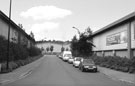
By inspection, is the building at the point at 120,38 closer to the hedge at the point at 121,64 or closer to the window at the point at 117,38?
the window at the point at 117,38

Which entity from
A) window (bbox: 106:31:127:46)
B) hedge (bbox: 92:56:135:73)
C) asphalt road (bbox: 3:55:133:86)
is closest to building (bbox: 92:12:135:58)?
window (bbox: 106:31:127:46)

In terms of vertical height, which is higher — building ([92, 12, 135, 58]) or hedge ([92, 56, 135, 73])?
building ([92, 12, 135, 58])

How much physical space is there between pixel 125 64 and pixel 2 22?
1818 cm

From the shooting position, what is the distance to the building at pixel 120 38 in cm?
2702

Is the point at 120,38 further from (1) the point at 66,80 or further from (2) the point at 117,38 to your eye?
(1) the point at 66,80

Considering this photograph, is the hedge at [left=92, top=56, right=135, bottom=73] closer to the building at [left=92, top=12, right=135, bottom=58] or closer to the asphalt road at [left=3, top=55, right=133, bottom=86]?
the building at [left=92, top=12, right=135, bottom=58]

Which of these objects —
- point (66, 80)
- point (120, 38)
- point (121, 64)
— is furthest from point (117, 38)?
point (66, 80)

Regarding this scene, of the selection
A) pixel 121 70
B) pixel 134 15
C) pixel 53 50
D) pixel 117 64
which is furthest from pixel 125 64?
pixel 53 50

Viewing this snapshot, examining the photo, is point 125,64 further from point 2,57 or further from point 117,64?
point 2,57

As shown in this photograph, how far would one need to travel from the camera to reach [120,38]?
→ 30906 millimetres

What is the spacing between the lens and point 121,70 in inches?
897

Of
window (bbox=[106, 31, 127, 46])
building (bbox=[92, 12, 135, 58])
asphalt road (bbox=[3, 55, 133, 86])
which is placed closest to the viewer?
asphalt road (bbox=[3, 55, 133, 86])

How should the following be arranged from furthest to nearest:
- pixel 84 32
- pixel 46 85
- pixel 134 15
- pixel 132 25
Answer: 1. pixel 84 32
2. pixel 132 25
3. pixel 134 15
4. pixel 46 85

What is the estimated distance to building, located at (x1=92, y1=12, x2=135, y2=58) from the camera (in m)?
27.0
